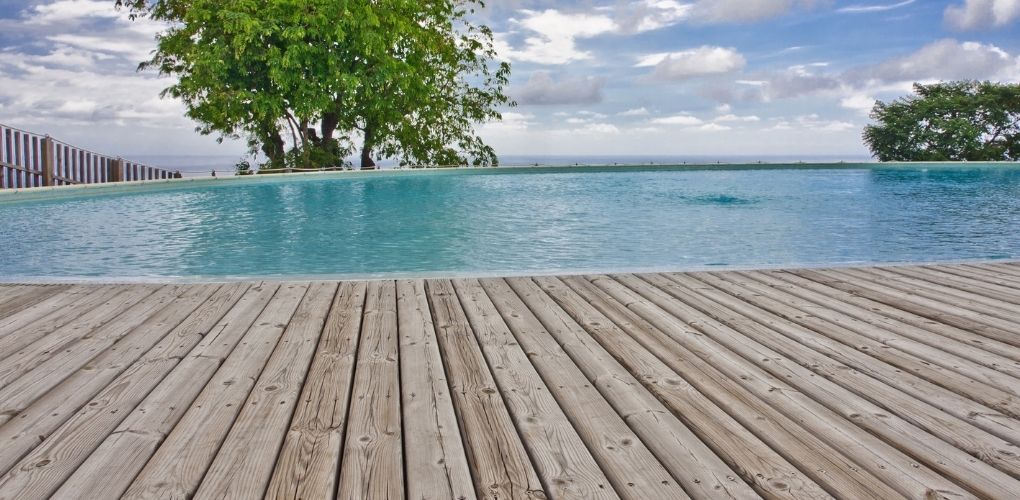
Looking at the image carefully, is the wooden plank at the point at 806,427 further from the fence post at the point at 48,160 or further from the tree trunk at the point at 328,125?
the tree trunk at the point at 328,125

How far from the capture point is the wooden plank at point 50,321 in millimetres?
2367

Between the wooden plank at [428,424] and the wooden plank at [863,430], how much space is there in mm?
821

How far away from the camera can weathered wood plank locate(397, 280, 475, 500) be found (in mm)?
1379

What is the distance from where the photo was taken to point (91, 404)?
1801 millimetres

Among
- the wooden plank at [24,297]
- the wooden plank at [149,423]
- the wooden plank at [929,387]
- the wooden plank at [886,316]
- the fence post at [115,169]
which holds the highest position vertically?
the fence post at [115,169]

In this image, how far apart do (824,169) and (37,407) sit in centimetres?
1851

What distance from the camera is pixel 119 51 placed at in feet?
51.3

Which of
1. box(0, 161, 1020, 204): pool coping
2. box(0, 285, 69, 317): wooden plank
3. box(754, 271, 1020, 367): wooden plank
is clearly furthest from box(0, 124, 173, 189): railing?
box(754, 271, 1020, 367): wooden plank

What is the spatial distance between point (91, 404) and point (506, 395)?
104 cm

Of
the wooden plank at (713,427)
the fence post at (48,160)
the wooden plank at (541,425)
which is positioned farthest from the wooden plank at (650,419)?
the fence post at (48,160)

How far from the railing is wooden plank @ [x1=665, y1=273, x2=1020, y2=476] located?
1048cm

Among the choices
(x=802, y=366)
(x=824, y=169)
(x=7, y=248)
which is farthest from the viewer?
(x=824, y=169)

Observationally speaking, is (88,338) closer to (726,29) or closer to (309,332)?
(309,332)

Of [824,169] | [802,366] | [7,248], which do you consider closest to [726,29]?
[824,169]
